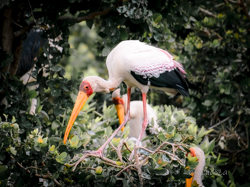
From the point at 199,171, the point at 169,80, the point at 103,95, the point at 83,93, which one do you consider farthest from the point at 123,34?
the point at 103,95

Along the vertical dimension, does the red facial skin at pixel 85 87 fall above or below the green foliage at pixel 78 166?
above

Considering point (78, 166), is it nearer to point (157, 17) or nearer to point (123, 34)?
point (123, 34)

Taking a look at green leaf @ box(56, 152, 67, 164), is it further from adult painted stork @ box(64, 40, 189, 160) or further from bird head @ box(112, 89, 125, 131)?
bird head @ box(112, 89, 125, 131)

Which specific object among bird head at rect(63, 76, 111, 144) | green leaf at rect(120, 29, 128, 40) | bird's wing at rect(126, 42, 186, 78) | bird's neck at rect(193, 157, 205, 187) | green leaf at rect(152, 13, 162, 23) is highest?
green leaf at rect(152, 13, 162, 23)

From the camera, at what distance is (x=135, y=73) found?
2.79 meters

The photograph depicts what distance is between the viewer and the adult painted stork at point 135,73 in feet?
8.95

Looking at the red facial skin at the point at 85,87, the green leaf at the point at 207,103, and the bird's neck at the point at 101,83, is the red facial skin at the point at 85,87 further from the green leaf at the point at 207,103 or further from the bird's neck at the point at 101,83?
the green leaf at the point at 207,103

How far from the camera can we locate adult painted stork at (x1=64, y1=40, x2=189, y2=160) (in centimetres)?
273

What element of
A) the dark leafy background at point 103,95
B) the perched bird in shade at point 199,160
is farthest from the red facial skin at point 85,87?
the perched bird in shade at point 199,160

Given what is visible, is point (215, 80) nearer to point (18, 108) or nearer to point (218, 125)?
point (218, 125)

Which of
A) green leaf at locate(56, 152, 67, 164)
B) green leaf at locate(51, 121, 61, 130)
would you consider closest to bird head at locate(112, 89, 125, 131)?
green leaf at locate(51, 121, 61, 130)

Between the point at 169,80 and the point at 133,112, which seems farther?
the point at 133,112

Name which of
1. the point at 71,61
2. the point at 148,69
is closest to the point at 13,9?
the point at 148,69

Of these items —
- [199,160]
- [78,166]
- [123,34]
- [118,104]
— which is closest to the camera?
[78,166]
